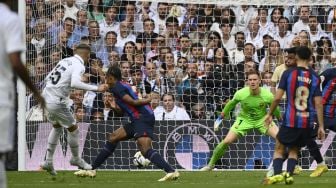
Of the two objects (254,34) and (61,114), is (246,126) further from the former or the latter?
(61,114)

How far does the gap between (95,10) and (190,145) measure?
3.86m

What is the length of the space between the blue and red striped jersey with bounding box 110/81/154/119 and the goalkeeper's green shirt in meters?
3.28

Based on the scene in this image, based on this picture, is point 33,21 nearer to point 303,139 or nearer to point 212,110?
point 212,110

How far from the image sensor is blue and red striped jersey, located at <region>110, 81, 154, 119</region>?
1505cm

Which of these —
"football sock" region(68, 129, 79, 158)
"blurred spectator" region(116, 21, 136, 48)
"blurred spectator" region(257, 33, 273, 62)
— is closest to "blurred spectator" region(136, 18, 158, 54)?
"blurred spectator" region(116, 21, 136, 48)

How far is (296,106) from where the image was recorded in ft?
41.7

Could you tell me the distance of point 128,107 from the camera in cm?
1523

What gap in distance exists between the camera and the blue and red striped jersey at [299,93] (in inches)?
497

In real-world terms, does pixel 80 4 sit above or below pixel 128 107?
above

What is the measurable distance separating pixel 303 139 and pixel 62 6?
9.25 metres

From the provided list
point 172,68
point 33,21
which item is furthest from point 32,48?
point 172,68

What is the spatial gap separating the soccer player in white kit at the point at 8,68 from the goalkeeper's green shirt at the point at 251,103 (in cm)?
1089

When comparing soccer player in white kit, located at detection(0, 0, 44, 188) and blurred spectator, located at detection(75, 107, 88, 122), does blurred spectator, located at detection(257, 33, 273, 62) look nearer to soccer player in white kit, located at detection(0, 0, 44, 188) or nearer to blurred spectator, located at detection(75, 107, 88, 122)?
blurred spectator, located at detection(75, 107, 88, 122)

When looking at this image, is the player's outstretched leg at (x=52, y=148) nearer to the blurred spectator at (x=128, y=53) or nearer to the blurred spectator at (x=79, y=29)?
the blurred spectator at (x=79, y=29)
